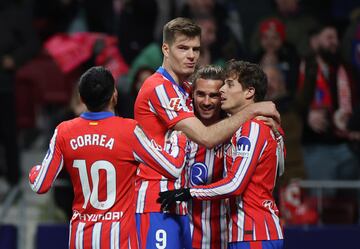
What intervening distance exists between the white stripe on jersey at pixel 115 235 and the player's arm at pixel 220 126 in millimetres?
858

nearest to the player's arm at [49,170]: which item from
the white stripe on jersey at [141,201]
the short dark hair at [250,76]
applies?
the white stripe on jersey at [141,201]

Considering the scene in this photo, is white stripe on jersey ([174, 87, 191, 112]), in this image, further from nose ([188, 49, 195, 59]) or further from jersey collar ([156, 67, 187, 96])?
nose ([188, 49, 195, 59])

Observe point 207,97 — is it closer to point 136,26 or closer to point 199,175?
point 199,175

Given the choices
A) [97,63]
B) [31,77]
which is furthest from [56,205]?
[31,77]

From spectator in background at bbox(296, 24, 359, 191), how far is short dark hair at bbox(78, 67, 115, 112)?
496cm

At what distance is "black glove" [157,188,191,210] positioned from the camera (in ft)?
27.2

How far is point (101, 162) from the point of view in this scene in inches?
314

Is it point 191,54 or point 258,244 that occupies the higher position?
point 191,54

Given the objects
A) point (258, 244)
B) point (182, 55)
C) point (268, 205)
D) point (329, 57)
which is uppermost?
point (329, 57)

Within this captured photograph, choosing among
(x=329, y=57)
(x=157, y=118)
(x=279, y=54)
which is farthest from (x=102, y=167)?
(x=329, y=57)

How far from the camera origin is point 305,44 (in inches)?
527

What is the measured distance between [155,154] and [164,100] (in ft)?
1.84

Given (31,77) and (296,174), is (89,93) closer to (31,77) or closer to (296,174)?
(296,174)

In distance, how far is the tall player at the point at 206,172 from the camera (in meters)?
8.77
